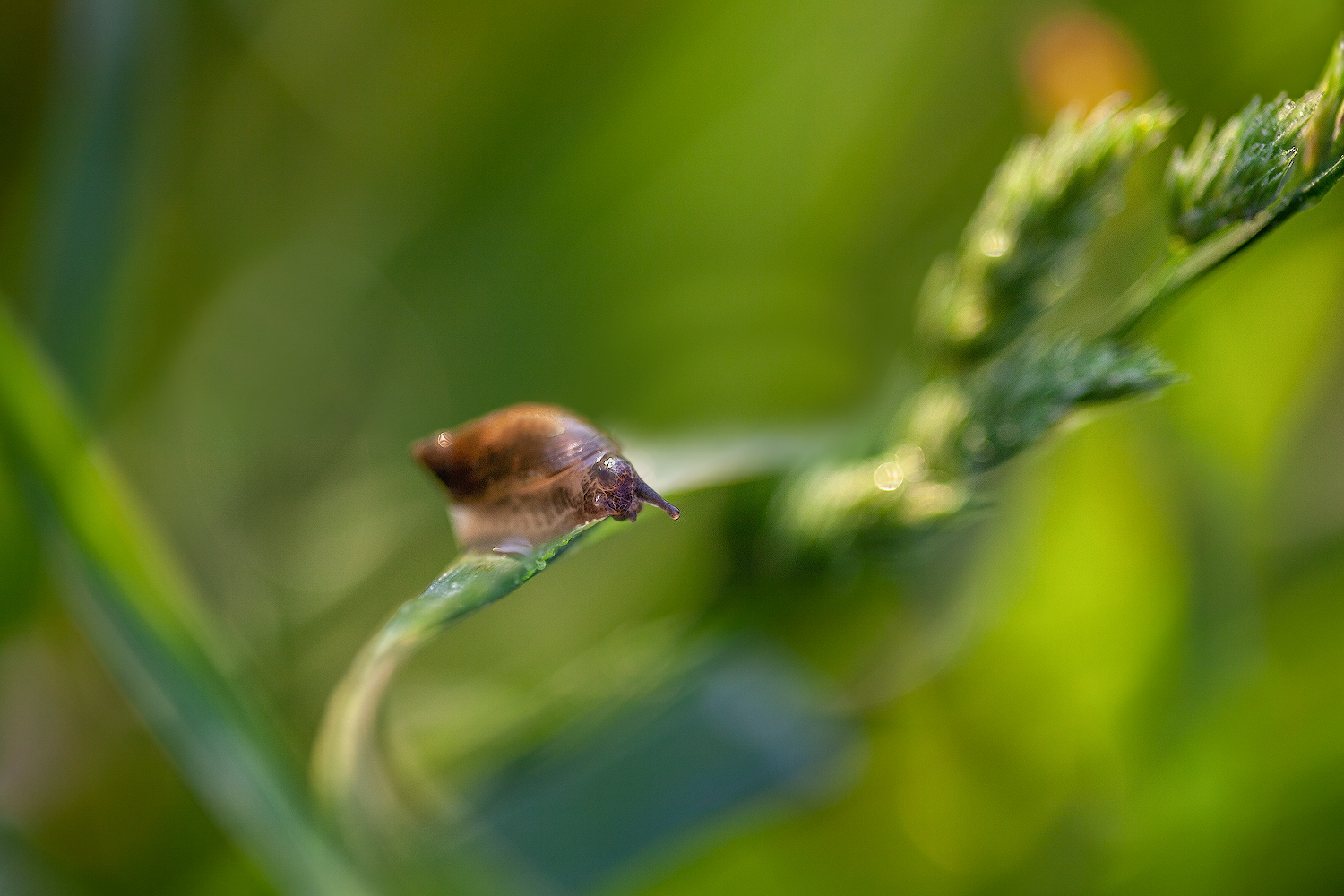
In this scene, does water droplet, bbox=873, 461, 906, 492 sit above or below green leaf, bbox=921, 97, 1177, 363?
below

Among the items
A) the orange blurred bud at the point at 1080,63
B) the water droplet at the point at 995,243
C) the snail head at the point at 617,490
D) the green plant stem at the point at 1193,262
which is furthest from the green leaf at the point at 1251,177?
the orange blurred bud at the point at 1080,63

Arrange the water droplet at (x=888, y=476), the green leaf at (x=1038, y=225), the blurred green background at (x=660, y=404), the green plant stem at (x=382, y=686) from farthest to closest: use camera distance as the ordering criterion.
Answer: the blurred green background at (x=660, y=404) < the water droplet at (x=888, y=476) < the green leaf at (x=1038, y=225) < the green plant stem at (x=382, y=686)

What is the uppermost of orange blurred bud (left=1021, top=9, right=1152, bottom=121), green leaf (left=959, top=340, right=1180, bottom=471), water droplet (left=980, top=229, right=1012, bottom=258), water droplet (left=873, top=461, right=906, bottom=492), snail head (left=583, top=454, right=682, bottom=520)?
orange blurred bud (left=1021, top=9, right=1152, bottom=121)

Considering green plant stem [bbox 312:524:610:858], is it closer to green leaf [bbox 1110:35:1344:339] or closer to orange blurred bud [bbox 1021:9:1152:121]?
green leaf [bbox 1110:35:1344:339]

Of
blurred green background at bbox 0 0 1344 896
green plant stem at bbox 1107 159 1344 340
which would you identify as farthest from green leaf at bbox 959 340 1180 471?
blurred green background at bbox 0 0 1344 896

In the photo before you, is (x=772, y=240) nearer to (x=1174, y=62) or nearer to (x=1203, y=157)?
(x=1174, y=62)

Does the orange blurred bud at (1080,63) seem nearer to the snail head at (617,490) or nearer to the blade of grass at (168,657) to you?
the snail head at (617,490)

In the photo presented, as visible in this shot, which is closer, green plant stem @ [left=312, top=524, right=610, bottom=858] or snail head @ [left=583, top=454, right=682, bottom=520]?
green plant stem @ [left=312, top=524, right=610, bottom=858]
